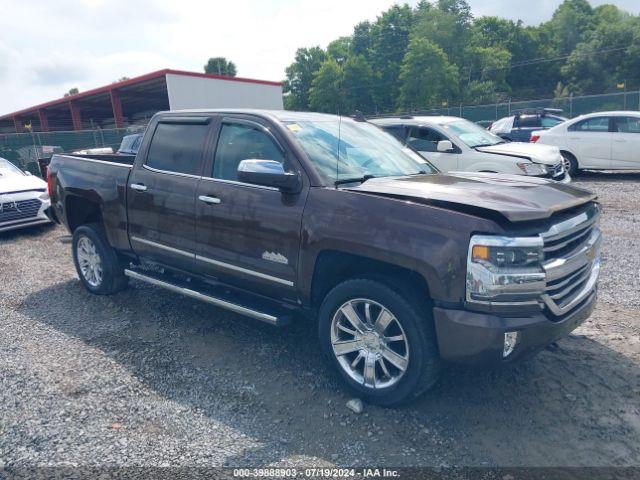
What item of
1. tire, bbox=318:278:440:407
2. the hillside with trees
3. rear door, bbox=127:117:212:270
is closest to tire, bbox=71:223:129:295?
rear door, bbox=127:117:212:270

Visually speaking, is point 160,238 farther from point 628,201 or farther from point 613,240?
point 628,201

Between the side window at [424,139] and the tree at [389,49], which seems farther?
the tree at [389,49]

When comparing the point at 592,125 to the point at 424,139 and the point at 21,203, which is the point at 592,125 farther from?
the point at 21,203

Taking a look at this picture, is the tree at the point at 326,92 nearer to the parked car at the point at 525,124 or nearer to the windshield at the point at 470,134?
the windshield at the point at 470,134

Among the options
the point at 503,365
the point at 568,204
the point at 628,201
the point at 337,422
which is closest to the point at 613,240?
the point at 628,201

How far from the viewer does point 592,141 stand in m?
12.6

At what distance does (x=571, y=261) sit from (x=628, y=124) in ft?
36.0

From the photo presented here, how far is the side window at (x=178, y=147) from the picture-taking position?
4.51 metres

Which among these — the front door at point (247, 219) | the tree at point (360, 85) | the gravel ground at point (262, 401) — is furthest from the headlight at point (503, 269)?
the tree at point (360, 85)

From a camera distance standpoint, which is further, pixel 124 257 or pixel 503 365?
pixel 124 257

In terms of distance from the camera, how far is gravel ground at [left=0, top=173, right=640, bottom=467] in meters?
3.01

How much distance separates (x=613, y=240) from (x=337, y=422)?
5.53 m

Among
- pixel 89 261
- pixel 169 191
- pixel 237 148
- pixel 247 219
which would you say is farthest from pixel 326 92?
pixel 247 219

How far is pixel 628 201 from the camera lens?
9.80 metres
